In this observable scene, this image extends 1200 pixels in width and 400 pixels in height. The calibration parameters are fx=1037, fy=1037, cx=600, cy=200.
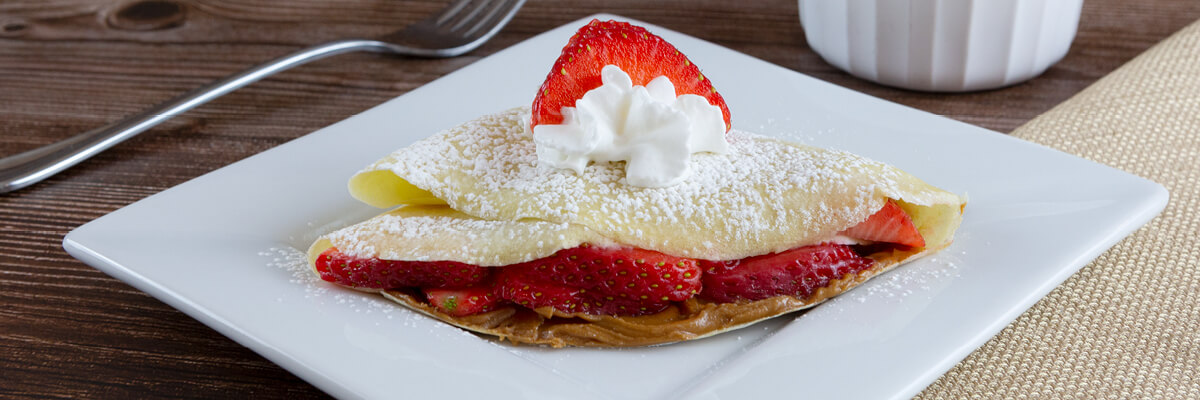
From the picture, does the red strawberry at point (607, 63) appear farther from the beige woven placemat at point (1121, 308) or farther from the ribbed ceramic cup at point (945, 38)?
the ribbed ceramic cup at point (945, 38)

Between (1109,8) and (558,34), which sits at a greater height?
(558,34)

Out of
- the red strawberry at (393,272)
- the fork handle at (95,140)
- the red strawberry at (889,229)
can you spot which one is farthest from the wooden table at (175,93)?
the red strawberry at (889,229)

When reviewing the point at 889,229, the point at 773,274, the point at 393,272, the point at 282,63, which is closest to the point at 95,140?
the point at 282,63

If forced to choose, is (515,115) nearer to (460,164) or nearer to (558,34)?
(460,164)

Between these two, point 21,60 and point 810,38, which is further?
point 21,60

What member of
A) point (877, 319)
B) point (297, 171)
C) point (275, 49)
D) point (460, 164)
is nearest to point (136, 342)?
point (297, 171)

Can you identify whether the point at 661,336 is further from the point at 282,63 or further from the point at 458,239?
the point at 282,63

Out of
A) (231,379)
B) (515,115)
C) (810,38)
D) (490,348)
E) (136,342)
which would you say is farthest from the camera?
(810,38)
